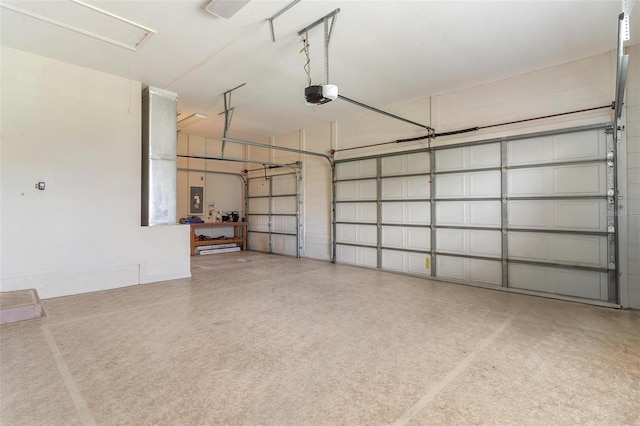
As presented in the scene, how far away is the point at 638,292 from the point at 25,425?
5.96 metres

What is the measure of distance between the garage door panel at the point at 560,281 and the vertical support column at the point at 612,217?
77mm

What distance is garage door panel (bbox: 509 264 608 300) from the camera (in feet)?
13.3

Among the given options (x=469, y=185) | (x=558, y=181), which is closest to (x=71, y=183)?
(x=469, y=185)

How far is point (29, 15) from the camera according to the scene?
10.9 feet

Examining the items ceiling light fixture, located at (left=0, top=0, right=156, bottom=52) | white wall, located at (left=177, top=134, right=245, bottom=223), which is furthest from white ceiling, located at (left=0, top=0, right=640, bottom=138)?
white wall, located at (left=177, top=134, right=245, bottom=223)

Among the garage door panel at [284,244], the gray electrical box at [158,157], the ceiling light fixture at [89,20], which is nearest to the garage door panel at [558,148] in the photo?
the ceiling light fixture at [89,20]

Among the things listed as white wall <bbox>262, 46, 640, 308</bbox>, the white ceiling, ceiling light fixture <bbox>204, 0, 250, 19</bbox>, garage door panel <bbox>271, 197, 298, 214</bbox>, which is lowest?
garage door panel <bbox>271, 197, 298, 214</bbox>

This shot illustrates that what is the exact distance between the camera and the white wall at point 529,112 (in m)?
3.82

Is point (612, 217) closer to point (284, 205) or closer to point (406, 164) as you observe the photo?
point (406, 164)

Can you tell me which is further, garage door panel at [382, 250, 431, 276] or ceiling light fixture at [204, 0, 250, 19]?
garage door panel at [382, 250, 431, 276]

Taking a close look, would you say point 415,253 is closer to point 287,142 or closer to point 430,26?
point 430,26

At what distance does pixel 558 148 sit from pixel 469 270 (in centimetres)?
222

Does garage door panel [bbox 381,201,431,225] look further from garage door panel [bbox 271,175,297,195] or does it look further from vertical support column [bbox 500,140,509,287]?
garage door panel [bbox 271,175,297,195]

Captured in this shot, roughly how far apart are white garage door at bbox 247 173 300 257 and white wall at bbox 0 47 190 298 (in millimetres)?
3619
